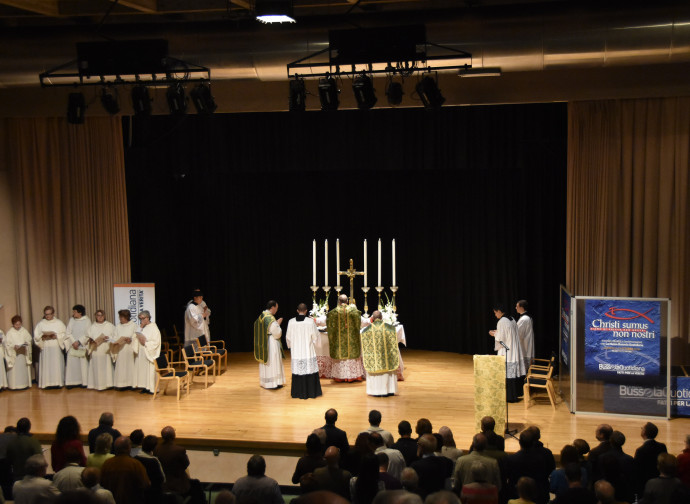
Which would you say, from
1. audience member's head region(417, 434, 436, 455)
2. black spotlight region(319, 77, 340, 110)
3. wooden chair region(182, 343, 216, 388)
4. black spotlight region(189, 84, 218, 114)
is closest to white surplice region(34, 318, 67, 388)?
wooden chair region(182, 343, 216, 388)

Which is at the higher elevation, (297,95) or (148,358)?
(297,95)

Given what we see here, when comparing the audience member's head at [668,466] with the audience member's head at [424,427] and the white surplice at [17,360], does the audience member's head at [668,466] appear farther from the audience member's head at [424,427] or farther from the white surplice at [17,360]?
the white surplice at [17,360]

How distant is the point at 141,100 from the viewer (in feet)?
32.8

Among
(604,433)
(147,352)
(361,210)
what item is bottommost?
(147,352)

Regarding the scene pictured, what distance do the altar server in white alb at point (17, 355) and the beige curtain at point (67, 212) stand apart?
727mm

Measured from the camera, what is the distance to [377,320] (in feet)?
37.7

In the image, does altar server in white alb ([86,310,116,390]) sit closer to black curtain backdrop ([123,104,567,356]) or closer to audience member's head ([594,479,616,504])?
black curtain backdrop ([123,104,567,356])

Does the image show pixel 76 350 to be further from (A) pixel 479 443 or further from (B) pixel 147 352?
(A) pixel 479 443

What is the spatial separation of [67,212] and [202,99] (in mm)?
4192

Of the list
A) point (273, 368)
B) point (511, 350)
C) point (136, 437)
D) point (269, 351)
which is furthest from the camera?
point (273, 368)

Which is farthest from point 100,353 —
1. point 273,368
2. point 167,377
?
point 273,368

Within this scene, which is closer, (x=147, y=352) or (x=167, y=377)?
(x=167, y=377)

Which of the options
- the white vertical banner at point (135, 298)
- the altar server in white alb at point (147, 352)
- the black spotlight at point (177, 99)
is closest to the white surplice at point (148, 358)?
the altar server in white alb at point (147, 352)

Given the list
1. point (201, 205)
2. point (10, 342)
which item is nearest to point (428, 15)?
point (201, 205)
